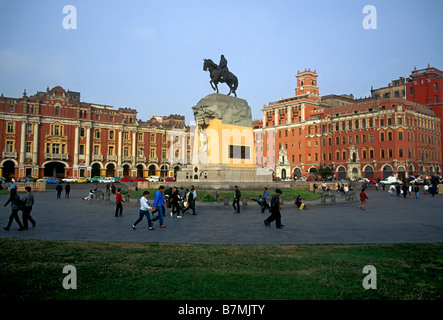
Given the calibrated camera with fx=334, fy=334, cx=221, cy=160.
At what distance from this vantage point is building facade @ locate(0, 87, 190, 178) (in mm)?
58062

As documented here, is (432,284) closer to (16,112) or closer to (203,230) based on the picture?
(203,230)

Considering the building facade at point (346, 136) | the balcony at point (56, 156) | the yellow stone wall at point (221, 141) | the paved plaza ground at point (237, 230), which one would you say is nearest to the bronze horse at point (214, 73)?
the yellow stone wall at point (221, 141)

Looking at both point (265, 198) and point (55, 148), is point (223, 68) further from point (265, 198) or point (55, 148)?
point (55, 148)

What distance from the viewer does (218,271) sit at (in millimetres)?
6312

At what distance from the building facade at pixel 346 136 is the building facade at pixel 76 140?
25853mm

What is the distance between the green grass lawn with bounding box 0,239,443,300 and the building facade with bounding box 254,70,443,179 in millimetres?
58487

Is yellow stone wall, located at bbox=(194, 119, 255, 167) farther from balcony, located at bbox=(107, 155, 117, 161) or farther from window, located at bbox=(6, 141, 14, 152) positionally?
window, located at bbox=(6, 141, 14, 152)

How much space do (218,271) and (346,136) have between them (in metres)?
72.9

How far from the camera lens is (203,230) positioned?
1213 centimetres

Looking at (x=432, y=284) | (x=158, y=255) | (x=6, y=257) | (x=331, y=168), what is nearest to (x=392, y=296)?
(x=432, y=284)

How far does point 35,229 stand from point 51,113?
186 feet

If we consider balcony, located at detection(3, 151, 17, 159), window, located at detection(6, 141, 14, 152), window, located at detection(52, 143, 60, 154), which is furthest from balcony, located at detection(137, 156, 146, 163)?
window, located at detection(6, 141, 14, 152)

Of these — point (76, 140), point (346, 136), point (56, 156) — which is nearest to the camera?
point (56, 156)

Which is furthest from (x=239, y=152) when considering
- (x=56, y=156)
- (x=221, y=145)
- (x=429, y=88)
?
(x=429, y=88)
